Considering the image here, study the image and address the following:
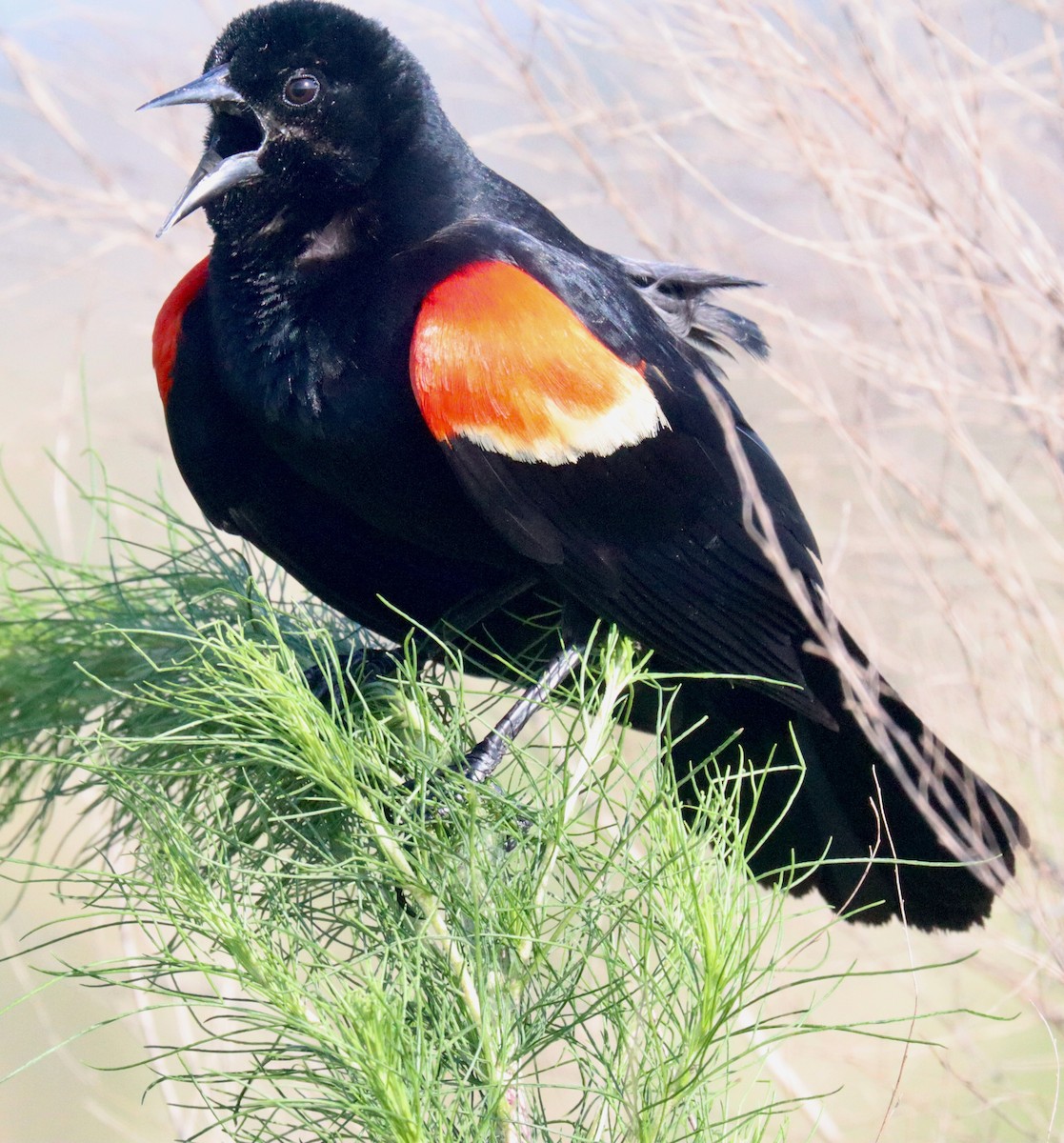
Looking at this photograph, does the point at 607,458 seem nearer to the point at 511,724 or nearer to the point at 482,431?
the point at 482,431

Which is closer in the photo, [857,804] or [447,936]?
[447,936]

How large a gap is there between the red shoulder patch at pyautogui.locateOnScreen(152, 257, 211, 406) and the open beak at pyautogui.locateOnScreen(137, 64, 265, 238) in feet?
0.60

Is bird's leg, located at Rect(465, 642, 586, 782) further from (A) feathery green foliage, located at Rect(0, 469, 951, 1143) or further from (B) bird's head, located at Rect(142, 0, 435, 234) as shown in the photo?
(B) bird's head, located at Rect(142, 0, 435, 234)

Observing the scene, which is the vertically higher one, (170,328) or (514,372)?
(170,328)

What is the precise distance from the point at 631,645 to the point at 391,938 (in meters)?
0.51

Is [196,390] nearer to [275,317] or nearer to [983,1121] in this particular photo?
[275,317]

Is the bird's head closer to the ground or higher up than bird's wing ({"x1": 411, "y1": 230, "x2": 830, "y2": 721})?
higher up

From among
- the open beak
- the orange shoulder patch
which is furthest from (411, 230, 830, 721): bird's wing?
the open beak

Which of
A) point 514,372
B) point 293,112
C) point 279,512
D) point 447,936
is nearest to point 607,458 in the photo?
point 514,372

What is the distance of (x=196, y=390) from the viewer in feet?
5.06

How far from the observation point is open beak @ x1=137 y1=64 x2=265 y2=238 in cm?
134

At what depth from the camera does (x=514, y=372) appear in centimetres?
132

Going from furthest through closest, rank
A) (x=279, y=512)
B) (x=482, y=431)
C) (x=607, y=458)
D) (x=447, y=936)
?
(x=279, y=512), (x=607, y=458), (x=482, y=431), (x=447, y=936)

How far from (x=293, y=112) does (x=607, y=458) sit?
1.88 feet
